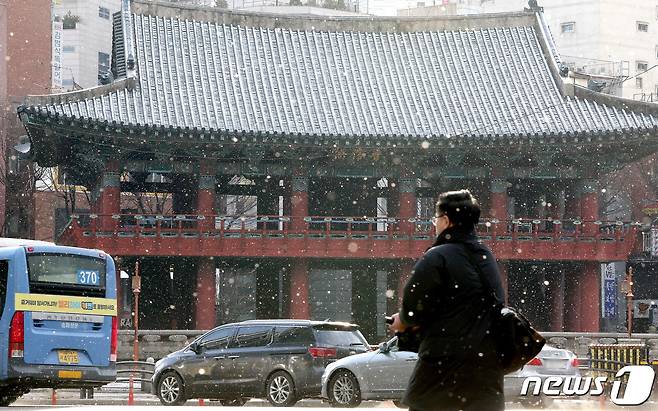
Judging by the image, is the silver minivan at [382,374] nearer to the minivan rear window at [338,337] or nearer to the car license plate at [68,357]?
the minivan rear window at [338,337]

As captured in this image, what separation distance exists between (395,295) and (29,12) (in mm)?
29541

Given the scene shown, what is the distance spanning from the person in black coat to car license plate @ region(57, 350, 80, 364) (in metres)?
12.8

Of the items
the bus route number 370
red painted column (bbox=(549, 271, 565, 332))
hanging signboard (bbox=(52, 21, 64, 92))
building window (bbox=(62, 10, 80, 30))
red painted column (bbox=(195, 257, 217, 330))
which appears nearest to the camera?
the bus route number 370

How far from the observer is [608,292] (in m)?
58.2

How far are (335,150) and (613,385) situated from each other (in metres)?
17.8

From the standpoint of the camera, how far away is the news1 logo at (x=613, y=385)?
2097 cm

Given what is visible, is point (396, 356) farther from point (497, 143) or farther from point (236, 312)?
point (236, 312)

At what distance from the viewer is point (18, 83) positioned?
61.4 metres

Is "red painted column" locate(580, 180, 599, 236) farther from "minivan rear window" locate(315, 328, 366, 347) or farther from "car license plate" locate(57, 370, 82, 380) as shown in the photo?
"car license plate" locate(57, 370, 82, 380)

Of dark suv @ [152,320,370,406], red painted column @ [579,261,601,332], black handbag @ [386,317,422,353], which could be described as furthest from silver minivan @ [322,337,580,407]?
red painted column @ [579,261,601,332]

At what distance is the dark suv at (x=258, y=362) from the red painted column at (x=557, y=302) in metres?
18.7

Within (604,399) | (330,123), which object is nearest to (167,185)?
(330,123)

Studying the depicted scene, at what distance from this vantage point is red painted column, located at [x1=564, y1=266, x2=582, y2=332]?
3950 cm

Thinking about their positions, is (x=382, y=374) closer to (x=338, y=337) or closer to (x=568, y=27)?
(x=338, y=337)
